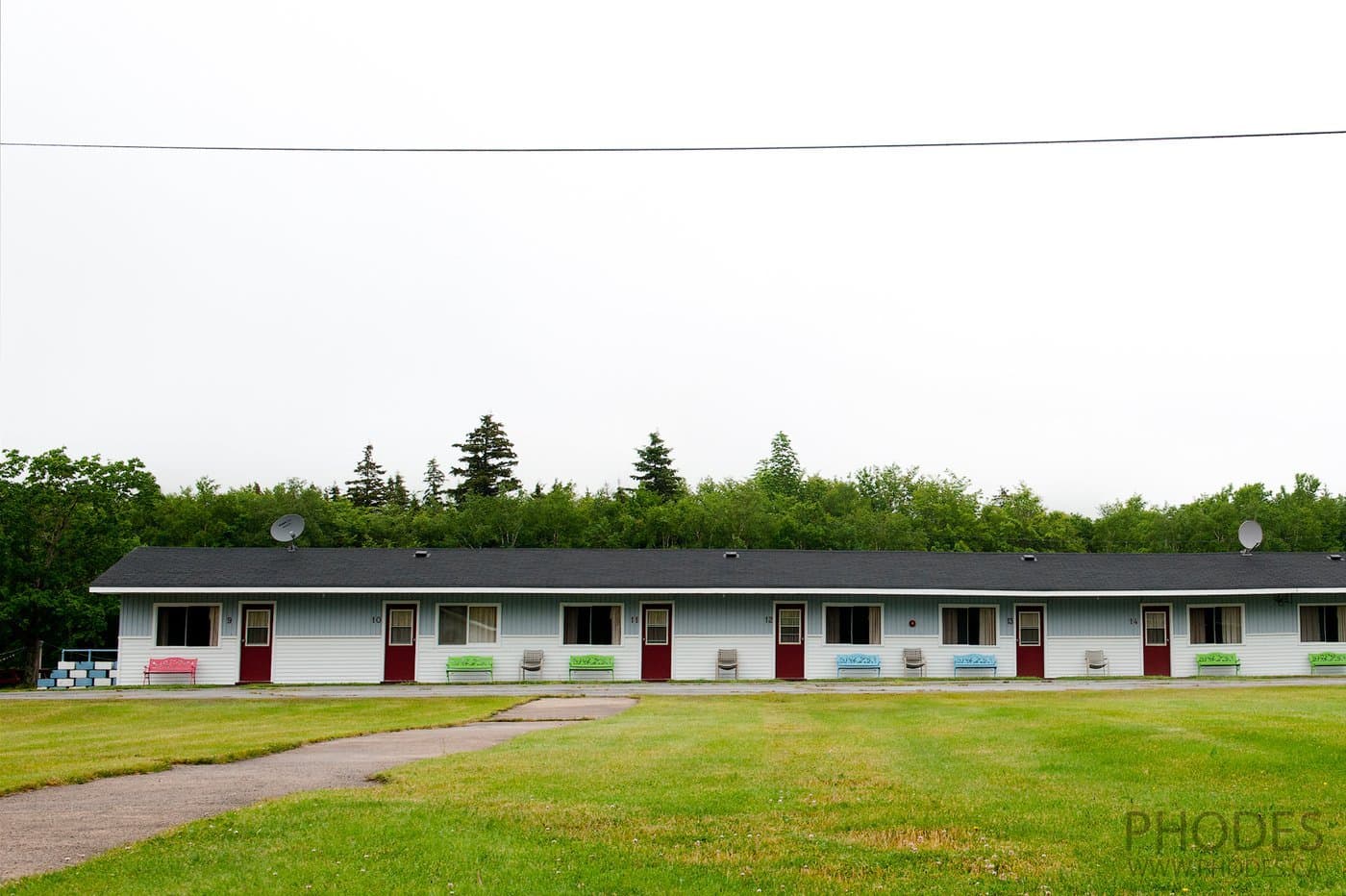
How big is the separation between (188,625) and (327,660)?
379 cm

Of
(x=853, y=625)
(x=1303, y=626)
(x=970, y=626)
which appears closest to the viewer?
(x=853, y=625)

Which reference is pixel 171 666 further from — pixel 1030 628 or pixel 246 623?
pixel 1030 628

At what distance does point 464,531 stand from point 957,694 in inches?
1753

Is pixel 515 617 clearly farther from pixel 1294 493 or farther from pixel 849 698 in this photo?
pixel 1294 493

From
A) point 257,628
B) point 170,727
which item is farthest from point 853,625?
point 170,727

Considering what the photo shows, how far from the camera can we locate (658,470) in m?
86.3

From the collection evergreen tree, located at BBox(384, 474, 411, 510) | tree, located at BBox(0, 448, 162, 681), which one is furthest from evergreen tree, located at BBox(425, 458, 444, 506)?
tree, located at BBox(0, 448, 162, 681)

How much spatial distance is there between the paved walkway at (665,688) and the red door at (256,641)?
4.24 feet

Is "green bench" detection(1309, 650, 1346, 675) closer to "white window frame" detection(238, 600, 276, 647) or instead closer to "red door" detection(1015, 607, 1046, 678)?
"red door" detection(1015, 607, 1046, 678)

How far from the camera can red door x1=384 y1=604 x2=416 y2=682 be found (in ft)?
106

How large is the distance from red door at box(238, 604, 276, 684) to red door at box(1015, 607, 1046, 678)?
20642 mm

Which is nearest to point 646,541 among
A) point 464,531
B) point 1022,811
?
point 464,531

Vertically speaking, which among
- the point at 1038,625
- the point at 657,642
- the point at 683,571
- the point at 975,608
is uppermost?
the point at 683,571

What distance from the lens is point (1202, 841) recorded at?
309 inches
